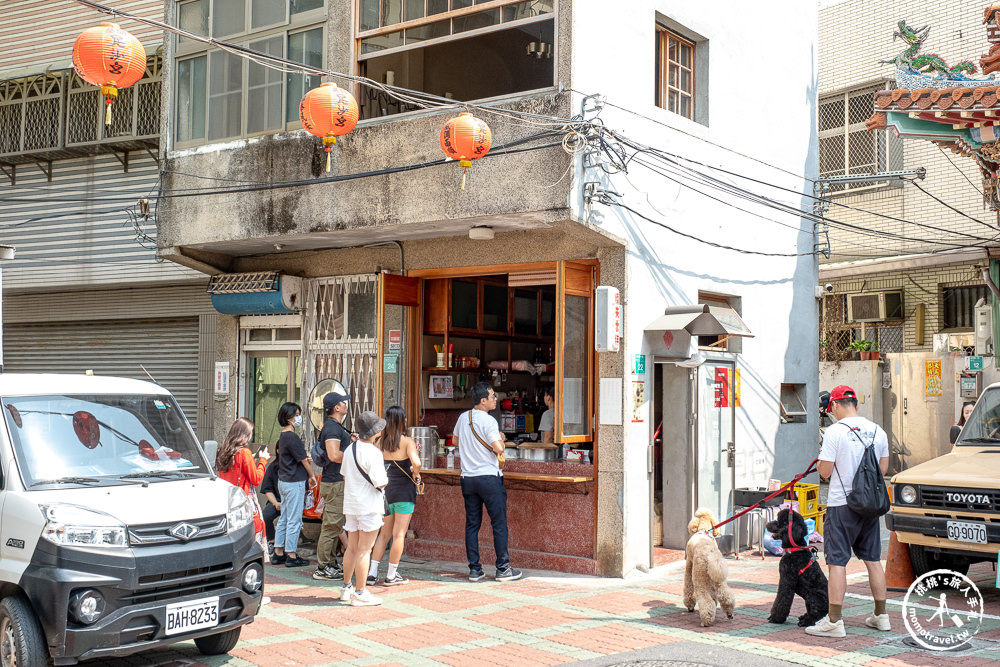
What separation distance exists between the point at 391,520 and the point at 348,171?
432 cm

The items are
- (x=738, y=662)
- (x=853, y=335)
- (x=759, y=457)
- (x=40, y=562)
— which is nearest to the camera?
(x=40, y=562)

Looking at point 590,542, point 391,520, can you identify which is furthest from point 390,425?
point 590,542

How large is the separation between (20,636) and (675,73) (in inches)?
373

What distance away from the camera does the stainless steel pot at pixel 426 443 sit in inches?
466

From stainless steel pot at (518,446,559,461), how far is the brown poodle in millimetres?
2769

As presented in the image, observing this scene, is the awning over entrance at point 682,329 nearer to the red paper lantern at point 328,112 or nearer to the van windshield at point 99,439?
the red paper lantern at point 328,112

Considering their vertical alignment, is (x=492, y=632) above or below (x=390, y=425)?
below

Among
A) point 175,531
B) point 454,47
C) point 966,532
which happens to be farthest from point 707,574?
point 454,47

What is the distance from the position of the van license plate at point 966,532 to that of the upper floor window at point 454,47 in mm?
6294

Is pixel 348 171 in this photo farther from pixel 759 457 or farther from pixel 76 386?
pixel 759 457

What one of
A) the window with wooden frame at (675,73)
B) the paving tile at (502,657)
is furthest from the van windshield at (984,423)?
the paving tile at (502,657)

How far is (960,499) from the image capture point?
344 inches

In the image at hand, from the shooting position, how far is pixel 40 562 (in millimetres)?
6059

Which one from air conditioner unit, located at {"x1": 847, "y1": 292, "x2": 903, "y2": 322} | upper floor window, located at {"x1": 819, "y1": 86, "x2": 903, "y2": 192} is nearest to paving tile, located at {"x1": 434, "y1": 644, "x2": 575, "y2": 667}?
air conditioner unit, located at {"x1": 847, "y1": 292, "x2": 903, "y2": 322}
